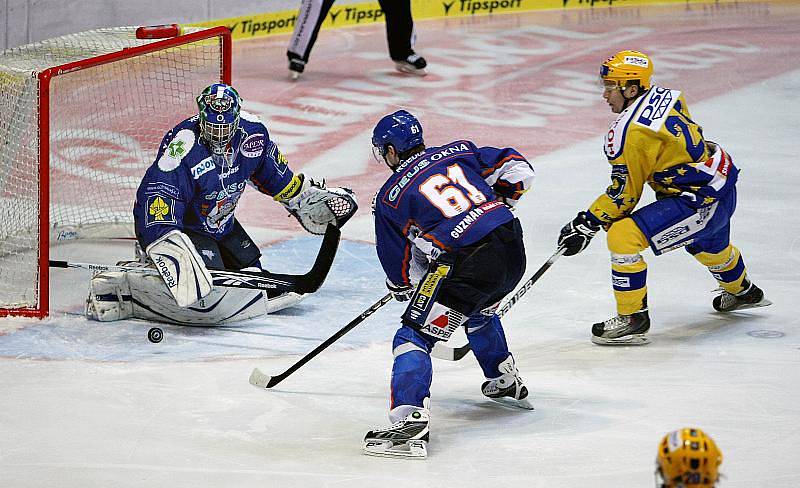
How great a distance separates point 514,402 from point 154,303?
1621mm

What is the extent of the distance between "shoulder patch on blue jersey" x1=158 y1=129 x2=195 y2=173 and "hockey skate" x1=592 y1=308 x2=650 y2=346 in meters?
1.71

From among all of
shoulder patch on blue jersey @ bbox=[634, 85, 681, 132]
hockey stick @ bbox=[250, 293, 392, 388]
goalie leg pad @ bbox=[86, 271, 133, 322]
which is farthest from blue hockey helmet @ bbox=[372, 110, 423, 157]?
goalie leg pad @ bbox=[86, 271, 133, 322]

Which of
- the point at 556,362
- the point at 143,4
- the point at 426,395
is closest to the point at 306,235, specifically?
the point at 556,362

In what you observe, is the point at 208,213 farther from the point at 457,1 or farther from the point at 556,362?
the point at 457,1

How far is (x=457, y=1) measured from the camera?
1205 centimetres

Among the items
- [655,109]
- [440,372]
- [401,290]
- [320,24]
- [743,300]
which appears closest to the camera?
[401,290]

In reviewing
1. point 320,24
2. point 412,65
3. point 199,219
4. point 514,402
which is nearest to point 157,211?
point 199,219

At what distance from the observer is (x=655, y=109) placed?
5102mm

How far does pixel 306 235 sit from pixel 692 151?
2.30 m

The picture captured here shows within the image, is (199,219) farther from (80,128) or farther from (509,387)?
(80,128)

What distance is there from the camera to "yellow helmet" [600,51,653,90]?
5.16 metres

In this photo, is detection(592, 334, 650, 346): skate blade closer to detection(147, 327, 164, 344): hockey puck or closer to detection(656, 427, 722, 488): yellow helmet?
detection(147, 327, 164, 344): hockey puck

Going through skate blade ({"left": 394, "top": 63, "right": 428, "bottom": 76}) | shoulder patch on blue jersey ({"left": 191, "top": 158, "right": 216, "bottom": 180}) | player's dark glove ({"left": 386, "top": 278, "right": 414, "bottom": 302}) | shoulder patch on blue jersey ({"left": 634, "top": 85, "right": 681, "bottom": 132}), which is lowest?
skate blade ({"left": 394, "top": 63, "right": 428, "bottom": 76})

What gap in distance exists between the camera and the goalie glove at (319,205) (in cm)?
592
